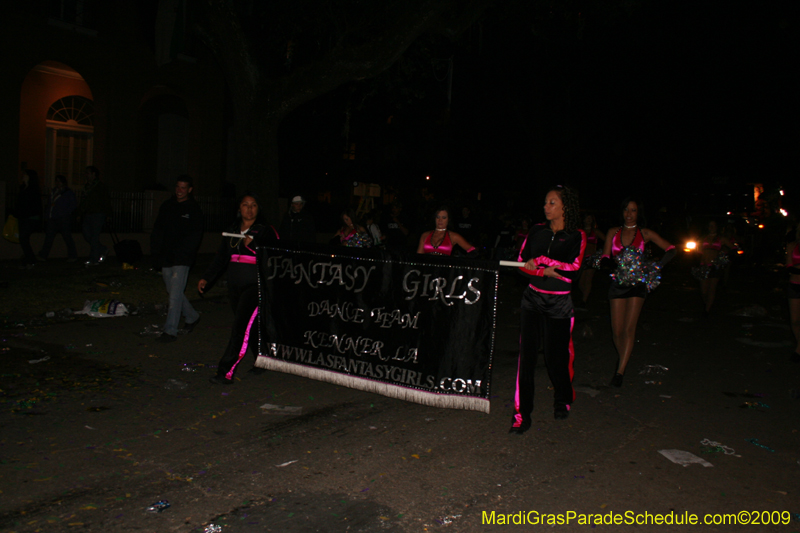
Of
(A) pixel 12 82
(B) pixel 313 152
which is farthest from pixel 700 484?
(B) pixel 313 152

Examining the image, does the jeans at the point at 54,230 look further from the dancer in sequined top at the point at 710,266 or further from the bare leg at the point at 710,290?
the bare leg at the point at 710,290

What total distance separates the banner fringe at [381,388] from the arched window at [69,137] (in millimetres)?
17525

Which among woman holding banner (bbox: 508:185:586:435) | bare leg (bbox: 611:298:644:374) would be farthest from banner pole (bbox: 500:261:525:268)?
bare leg (bbox: 611:298:644:374)

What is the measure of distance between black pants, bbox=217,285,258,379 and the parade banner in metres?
0.11

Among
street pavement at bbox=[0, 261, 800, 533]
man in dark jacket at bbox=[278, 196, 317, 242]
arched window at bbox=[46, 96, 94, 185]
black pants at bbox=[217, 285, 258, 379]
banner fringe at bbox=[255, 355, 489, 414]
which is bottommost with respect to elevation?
street pavement at bbox=[0, 261, 800, 533]

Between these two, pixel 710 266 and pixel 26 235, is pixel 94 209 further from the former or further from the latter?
pixel 710 266

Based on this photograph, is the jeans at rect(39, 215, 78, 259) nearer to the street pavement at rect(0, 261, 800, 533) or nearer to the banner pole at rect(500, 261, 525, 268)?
the street pavement at rect(0, 261, 800, 533)

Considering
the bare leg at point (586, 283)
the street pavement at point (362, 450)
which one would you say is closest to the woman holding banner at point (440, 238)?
the street pavement at point (362, 450)

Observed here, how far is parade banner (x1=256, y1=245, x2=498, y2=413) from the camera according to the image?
5531mm

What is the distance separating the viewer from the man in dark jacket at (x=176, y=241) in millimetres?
8117

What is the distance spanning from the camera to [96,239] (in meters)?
15.0

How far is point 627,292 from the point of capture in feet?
23.3

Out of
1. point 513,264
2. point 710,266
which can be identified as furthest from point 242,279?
point 710,266

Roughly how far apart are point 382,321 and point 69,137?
63.6 ft
